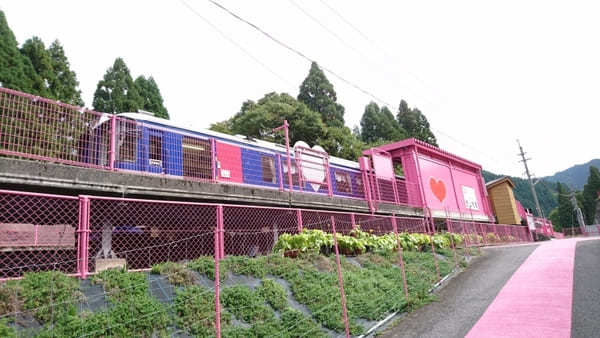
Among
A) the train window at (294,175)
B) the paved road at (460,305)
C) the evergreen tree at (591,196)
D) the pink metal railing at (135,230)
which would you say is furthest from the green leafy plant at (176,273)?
the evergreen tree at (591,196)

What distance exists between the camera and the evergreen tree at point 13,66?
21391 mm

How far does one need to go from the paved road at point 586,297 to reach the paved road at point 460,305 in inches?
51.9

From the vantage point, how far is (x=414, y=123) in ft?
149

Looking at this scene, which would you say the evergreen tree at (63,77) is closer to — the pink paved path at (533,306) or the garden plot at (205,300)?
the garden plot at (205,300)

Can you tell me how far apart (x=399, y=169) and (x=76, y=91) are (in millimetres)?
25169

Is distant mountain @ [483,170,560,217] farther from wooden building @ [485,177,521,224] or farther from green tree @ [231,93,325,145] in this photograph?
green tree @ [231,93,325,145]

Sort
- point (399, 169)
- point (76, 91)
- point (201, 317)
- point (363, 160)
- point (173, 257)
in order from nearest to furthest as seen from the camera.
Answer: point (201, 317)
point (173, 257)
point (363, 160)
point (76, 91)
point (399, 169)

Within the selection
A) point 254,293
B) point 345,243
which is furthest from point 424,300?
point 254,293

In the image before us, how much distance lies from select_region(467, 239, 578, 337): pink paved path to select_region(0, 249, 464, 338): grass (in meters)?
1.46

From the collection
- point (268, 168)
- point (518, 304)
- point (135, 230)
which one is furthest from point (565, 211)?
point (135, 230)

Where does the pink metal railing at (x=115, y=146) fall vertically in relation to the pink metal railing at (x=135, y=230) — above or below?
above

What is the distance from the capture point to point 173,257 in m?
9.07

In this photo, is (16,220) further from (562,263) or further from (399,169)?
(399,169)

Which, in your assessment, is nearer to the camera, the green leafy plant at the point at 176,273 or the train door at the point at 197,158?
the green leafy plant at the point at 176,273
